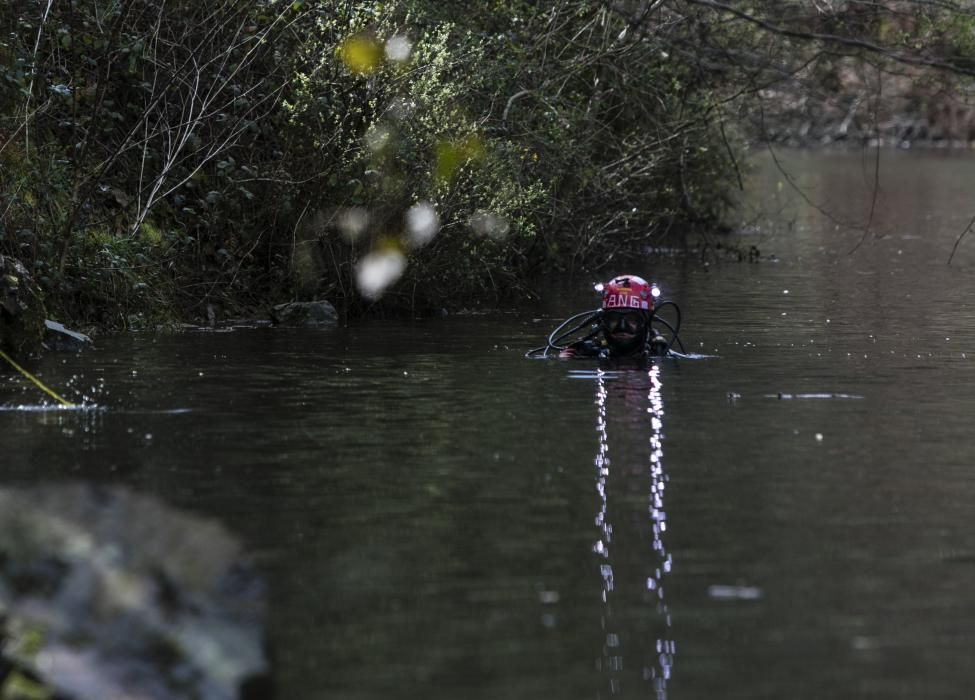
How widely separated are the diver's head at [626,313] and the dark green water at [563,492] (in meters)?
0.68

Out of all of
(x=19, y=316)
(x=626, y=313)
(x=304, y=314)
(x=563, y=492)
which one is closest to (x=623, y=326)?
(x=626, y=313)

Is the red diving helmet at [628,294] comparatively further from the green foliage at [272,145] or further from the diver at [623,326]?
the green foliage at [272,145]

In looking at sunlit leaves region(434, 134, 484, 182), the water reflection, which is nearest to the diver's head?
the water reflection

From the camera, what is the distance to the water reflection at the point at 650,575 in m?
7.86

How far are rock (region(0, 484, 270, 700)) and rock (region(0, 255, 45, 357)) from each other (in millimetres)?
8640

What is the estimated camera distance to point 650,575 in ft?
31.1

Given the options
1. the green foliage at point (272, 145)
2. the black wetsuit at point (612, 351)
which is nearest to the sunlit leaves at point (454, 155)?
the green foliage at point (272, 145)

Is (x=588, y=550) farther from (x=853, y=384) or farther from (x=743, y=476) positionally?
(x=853, y=384)

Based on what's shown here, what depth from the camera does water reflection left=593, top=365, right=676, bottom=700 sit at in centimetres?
786

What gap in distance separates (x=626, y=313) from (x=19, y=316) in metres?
6.06

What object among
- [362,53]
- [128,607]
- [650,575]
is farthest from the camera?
[362,53]

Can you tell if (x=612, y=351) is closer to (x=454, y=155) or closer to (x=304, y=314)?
(x=304, y=314)

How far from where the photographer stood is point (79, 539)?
9406mm

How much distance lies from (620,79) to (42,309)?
1222 centimetres
